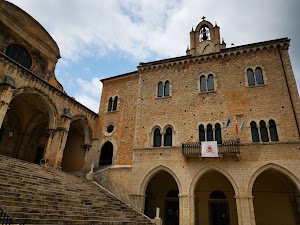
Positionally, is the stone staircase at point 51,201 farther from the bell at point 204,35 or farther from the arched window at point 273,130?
the bell at point 204,35

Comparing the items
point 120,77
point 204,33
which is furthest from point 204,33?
point 120,77

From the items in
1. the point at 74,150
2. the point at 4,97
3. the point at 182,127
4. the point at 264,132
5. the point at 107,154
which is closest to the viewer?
the point at 4,97

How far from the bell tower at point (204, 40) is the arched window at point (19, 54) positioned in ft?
48.7

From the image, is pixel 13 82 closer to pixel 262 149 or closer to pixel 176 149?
pixel 176 149

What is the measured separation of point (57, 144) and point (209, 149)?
10.8 metres

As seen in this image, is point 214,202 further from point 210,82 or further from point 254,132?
point 210,82

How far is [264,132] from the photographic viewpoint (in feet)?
46.5

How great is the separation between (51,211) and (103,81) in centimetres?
1549

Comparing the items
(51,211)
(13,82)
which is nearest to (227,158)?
(51,211)

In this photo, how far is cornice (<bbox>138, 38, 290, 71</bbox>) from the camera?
15.9 m

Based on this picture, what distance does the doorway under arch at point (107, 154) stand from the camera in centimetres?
1853

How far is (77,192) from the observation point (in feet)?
38.6

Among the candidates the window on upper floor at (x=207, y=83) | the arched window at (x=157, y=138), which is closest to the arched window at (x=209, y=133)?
the window on upper floor at (x=207, y=83)

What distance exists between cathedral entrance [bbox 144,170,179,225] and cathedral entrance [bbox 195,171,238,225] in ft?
6.36
